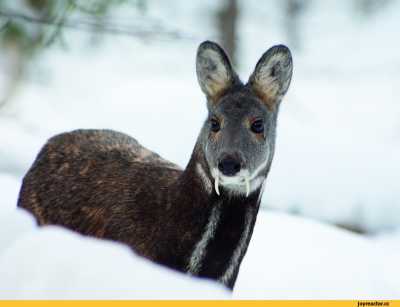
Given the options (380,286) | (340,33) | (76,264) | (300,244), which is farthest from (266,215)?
(340,33)

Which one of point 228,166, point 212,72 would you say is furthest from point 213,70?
point 228,166

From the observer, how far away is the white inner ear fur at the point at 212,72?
230 inches

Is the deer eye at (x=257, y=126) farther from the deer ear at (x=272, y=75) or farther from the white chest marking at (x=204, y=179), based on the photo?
the white chest marking at (x=204, y=179)

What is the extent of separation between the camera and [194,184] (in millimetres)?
5488

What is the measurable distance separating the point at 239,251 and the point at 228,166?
26.1 inches

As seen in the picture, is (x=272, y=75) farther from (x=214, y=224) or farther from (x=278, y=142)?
(x=278, y=142)

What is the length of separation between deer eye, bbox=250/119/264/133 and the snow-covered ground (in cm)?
115

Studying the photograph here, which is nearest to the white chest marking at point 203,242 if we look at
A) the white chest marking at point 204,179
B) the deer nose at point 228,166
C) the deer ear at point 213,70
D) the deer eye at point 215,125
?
the white chest marking at point 204,179

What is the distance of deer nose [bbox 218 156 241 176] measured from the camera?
5.14m

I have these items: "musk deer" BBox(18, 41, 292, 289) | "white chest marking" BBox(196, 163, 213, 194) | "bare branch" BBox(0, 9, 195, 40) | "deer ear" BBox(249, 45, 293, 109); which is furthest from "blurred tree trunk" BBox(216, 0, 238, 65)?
"white chest marking" BBox(196, 163, 213, 194)

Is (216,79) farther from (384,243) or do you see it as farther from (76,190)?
(384,243)

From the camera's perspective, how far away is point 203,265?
17.3ft

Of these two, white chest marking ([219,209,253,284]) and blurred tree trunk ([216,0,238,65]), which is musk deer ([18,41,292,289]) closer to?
white chest marking ([219,209,253,284])

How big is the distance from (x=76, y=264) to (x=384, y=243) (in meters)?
6.34
